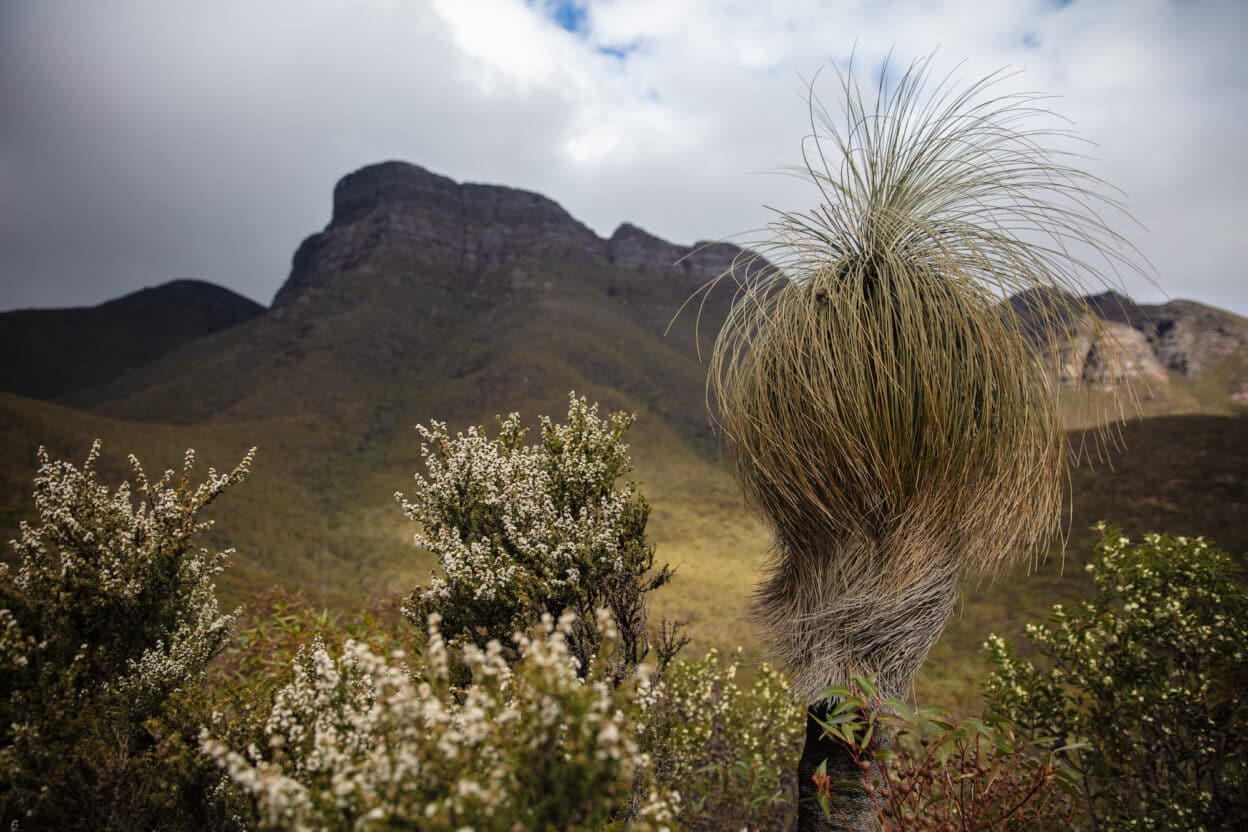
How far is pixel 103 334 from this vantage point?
152250 millimetres

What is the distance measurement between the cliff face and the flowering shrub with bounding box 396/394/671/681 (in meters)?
118

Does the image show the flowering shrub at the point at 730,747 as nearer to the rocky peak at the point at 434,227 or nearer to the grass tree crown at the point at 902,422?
the grass tree crown at the point at 902,422

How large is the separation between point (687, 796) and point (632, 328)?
88806 millimetres

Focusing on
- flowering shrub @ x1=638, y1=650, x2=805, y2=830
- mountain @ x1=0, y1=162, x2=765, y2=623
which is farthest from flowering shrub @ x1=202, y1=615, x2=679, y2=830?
flowering shrub @ x1=638, y1=650, x2=805, y2=830

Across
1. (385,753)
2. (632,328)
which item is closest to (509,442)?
(385,753)

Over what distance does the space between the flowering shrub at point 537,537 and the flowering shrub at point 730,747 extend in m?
1.17

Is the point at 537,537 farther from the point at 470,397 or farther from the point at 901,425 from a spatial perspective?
the point at 470,397

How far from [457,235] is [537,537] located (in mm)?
132603

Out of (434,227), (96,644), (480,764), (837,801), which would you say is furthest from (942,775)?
(434,227)

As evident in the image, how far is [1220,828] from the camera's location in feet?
9.16

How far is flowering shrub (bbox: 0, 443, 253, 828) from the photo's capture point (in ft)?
6.94

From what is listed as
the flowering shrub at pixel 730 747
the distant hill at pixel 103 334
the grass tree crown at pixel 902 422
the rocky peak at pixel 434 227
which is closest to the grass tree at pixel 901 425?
the grass tree crown at pixel 902 422

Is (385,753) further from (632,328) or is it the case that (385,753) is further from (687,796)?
(632,328)

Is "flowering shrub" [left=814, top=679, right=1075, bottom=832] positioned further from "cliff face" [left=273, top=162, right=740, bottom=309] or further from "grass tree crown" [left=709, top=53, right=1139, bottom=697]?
"cliff face" [left=273, top=162, right=740, bottom=309]
